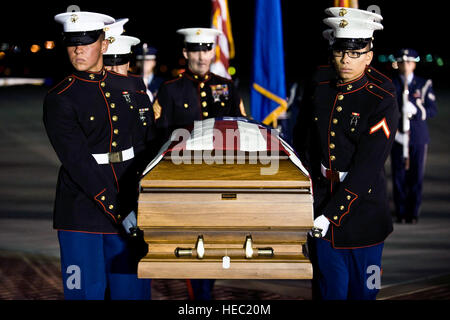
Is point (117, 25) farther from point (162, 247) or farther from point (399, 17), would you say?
point (399, 17)

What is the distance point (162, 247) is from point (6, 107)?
19.0 m

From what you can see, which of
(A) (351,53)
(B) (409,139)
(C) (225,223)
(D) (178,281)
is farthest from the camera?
(B) (409,139)

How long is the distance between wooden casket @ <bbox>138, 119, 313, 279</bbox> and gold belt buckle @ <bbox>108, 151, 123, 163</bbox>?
1.78 feet

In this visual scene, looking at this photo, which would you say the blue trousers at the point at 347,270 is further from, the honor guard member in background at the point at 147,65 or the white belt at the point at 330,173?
the honor guard member in background at the point at 147,65

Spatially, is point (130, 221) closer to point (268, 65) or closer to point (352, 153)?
point (352, 153)

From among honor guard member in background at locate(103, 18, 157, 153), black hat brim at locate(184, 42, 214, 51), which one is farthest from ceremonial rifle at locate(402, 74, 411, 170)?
honor guard member in background at locate(103, 18, 157, 153)

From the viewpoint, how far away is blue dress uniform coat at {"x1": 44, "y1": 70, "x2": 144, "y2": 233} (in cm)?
344

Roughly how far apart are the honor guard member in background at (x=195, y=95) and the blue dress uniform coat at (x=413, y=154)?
9.24 feet

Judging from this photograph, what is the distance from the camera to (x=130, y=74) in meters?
4.53

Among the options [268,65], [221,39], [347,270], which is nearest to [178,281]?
[268,65]

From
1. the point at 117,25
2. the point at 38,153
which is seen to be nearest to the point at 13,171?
the point at 38,153

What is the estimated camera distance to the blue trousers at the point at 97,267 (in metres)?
3.64

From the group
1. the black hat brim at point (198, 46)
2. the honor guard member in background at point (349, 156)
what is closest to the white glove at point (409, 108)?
the black hat brim at point (198, 46)

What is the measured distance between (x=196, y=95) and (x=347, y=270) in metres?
2.10
